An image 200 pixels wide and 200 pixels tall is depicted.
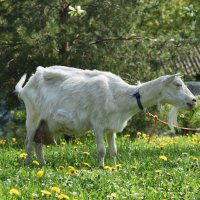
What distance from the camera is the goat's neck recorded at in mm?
8812

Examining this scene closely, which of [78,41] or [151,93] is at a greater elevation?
[78,41]

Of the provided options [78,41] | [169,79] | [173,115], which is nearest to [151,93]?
[169,79]

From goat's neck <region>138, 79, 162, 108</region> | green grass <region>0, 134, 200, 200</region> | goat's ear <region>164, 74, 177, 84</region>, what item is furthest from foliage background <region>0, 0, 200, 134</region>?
goat's ear <region>164, 74, 177, 84</region>

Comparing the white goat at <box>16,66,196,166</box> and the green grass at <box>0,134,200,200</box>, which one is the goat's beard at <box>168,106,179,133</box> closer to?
the white goat at <box>16,66,196,166</box>

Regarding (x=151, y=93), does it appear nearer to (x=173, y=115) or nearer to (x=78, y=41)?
(x=173, y=115)

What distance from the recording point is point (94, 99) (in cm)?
883

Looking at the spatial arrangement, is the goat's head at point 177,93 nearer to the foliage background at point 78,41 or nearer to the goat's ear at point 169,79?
the goat's ear at point 169,79

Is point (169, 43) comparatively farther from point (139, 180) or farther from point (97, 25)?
point (139, 180)

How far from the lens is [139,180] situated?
7066 mm

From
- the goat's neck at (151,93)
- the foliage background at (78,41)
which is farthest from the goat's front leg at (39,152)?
the foliage background at (78,41)

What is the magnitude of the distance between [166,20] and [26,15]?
458 inches

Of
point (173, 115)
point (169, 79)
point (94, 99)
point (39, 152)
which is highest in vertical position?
point (169, 79)

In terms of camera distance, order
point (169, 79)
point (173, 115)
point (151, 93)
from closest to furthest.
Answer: point (169, 79)
point (151, 93)
point (173, 115)

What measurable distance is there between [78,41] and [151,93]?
6.92 meters
